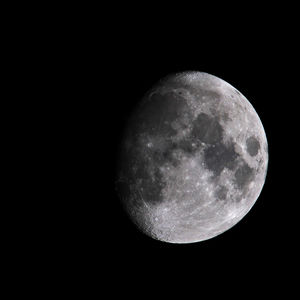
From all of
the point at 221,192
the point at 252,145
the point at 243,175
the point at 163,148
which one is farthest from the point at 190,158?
the point at 252,145

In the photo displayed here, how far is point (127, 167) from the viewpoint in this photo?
12.0 ft

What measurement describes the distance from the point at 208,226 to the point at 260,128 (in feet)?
3.83

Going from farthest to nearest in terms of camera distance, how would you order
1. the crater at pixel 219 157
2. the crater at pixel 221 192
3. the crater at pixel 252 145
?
the crater at pixel 252 145
the crater at pixel 221 192
the crater at pixel 219 157

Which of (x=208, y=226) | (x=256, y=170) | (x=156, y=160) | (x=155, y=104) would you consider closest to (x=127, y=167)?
(x=156, y=160)

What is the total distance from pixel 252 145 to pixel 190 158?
28.1 inches

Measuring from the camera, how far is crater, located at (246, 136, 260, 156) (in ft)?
12.2

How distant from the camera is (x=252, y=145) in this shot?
148 inches

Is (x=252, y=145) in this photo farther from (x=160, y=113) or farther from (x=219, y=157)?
(x=160, y=113)

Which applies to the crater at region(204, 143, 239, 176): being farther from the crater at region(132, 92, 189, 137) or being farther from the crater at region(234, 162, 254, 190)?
the crater at region(132, 92, 189, 137)

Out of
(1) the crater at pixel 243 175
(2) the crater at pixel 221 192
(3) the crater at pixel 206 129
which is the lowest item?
(2) the crater at pixel 221 192

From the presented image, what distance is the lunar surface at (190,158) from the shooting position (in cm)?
351

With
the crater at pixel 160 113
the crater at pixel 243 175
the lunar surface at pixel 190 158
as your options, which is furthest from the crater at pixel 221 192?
the crater at pixel 160 113

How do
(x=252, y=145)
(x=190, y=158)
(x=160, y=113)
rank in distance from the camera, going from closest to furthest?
(x=190, y=158)
(x=160, y=113)
(x=252, y=145)

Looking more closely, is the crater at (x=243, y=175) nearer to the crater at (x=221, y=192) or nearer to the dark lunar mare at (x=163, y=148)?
the dark lunar mare at (x=163, y=148)
